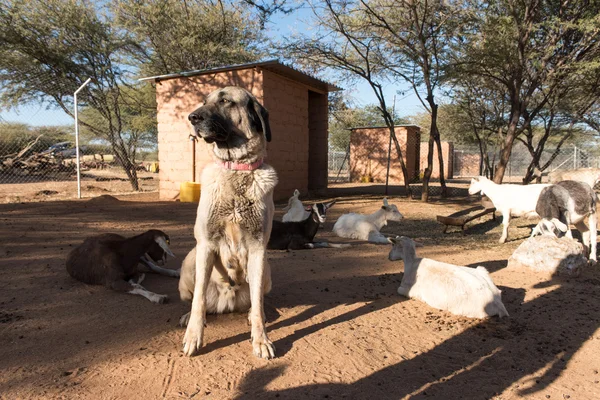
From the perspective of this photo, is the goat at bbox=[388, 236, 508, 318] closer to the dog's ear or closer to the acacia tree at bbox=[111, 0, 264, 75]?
the dog's ear

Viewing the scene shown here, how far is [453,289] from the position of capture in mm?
3625

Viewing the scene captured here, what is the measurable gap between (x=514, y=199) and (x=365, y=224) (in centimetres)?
284

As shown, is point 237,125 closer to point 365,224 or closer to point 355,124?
point 365,224

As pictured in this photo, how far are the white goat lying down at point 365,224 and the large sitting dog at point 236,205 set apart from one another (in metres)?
4.87

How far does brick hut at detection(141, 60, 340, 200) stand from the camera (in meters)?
11.2

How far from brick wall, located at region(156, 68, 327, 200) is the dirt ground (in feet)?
23.5

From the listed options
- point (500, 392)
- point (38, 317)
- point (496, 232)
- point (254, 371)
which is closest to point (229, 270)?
point (254, 371)

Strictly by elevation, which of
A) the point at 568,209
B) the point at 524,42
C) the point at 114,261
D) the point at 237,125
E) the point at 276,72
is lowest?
the point at 114,261

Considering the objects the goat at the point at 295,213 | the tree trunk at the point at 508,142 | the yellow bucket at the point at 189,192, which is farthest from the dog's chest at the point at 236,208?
the tree trunk at the point at 508,142

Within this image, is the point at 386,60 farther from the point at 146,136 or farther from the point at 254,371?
the point at 146,136

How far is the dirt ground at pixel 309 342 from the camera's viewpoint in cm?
235

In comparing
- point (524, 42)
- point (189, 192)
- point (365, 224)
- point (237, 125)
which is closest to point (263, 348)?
point (237, 125)

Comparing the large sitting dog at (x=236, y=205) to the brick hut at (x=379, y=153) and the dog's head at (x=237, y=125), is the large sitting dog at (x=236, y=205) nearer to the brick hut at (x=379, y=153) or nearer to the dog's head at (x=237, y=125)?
the dog's head at (x=237, y=125)

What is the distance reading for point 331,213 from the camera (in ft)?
35.3
